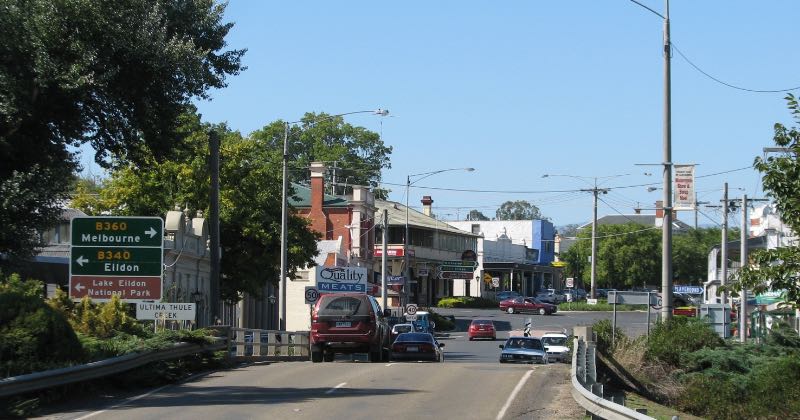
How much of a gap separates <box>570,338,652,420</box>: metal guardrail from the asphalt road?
0.57m

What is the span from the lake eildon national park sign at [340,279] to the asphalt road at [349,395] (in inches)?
711

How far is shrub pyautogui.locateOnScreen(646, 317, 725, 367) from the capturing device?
89.6ft

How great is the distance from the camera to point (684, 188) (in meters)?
25.1

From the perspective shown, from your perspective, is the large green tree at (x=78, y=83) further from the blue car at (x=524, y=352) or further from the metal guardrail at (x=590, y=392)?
the blue car at (x=524, y=352)

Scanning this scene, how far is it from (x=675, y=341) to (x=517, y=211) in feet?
548

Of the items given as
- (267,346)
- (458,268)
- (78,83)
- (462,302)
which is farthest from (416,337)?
(462,302)

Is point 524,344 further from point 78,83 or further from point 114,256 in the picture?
point 78,83

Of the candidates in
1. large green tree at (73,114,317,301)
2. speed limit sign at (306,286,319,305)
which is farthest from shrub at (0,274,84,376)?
large green tree at (73,114,317,301)

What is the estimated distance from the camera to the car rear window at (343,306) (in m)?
30.5

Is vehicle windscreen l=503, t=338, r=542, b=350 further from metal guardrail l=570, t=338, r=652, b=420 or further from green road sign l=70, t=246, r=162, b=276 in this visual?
green road sign l=70, t=246, r=162, b=276

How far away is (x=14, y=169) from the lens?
20328mm

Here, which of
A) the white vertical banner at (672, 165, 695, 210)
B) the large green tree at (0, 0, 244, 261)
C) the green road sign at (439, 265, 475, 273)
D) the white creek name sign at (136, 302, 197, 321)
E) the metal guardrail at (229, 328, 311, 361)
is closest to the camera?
the large green tree at (0, 0, 244, 261)

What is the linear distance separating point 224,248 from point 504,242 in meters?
70.0

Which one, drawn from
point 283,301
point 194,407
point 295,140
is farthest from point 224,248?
point 295,140
